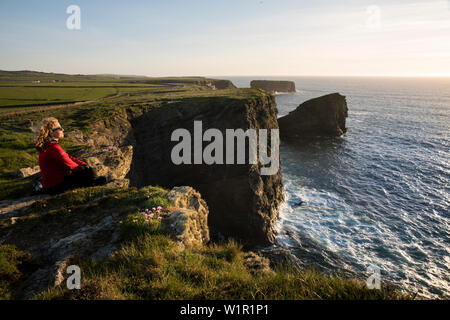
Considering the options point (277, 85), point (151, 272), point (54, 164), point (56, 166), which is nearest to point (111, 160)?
point (56, 166)

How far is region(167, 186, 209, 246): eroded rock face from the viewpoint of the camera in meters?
6.42

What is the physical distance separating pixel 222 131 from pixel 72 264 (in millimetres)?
25981

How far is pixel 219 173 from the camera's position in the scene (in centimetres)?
2759

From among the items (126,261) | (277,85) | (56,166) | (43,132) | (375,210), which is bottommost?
(375,210)

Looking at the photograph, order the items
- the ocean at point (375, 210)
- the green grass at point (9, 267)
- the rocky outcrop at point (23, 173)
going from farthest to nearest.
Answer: the ocean at point (375, 210) → the rocky outcrop at point (23, 173) → the green grass at point (9, 267)

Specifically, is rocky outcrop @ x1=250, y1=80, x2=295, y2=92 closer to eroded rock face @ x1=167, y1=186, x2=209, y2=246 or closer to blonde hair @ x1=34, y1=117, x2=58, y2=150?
eroded rock face @ x1=167, y1=186, x2=209, y2=246

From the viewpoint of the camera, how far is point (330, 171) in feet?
129

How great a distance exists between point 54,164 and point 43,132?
48.1 inches

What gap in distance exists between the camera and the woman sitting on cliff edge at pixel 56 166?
21.7 ft

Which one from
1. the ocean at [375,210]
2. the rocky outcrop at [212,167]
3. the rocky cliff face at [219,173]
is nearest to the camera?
the ocean at [375,210]

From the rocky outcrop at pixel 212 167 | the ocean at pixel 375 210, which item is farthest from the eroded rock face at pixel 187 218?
the ocean at pixel 375 210

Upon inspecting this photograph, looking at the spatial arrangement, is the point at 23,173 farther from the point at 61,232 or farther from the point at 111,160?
the point at 61,232

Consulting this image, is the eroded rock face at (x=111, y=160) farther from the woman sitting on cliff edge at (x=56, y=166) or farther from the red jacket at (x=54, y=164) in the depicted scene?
the red jacket at (x=54, y=164)

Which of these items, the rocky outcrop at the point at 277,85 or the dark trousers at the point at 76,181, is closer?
the dark trousers at the point at 76,181
